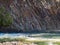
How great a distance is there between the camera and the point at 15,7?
60.8 feet

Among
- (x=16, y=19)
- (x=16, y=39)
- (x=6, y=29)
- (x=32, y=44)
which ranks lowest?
(x=32, y=44)

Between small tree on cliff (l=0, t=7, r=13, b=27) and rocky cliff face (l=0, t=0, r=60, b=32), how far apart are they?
0.44m

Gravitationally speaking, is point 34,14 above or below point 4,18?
above

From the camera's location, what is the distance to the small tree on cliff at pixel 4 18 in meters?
16.2

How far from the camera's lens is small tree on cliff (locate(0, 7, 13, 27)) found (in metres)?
16.2

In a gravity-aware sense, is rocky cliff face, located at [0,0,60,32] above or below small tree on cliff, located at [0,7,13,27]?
above

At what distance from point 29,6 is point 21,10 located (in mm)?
1088

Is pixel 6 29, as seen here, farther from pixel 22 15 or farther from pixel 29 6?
pixel 29 6

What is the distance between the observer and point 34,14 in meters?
19.6

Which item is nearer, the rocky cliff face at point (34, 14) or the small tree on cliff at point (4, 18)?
the small tree on cliff at point (4, 18)

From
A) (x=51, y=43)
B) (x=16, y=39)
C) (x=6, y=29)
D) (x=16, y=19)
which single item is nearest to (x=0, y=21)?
(x=6, y=29)

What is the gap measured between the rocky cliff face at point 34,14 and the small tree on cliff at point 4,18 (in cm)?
44

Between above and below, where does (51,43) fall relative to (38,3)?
below

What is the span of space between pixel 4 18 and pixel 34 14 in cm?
381
